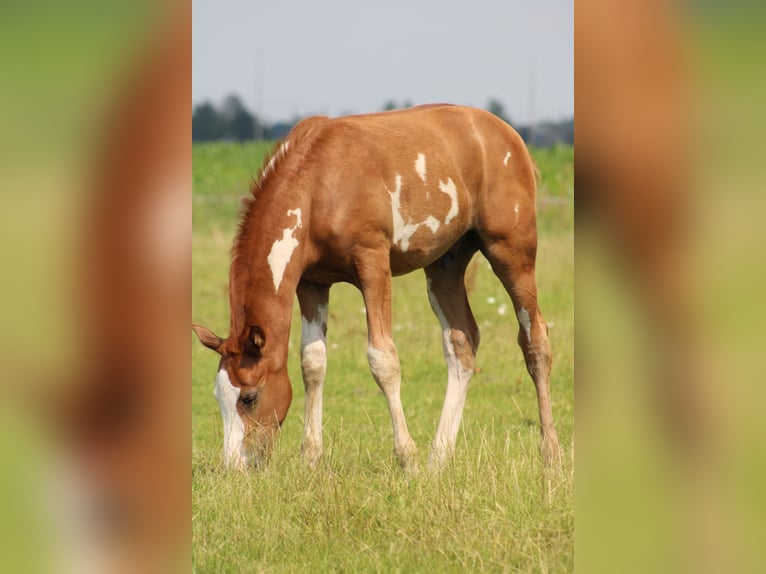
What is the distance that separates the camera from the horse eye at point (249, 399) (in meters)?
5.48

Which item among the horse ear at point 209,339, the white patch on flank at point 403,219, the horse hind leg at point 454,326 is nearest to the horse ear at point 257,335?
the horse ear at point 209,339

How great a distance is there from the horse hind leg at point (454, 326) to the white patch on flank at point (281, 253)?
1.51 meters

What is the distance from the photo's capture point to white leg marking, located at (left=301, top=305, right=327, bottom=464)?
605cm

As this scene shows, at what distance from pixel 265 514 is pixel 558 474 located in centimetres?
139

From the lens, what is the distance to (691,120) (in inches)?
50.1

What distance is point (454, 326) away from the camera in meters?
6.74

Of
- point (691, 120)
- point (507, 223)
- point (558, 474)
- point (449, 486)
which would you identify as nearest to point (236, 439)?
point (449, 486)

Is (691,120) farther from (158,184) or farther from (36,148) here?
(36,148)

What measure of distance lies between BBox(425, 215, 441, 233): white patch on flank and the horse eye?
1.59 m

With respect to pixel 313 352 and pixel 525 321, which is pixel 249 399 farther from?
pixel 525 321

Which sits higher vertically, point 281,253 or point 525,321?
point 281,253

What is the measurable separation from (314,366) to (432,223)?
1238mm

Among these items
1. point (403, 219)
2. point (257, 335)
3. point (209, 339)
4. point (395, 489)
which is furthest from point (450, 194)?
point (395, 489)

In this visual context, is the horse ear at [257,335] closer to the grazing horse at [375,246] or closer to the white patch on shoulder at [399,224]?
the grazing horse at [375,246]
